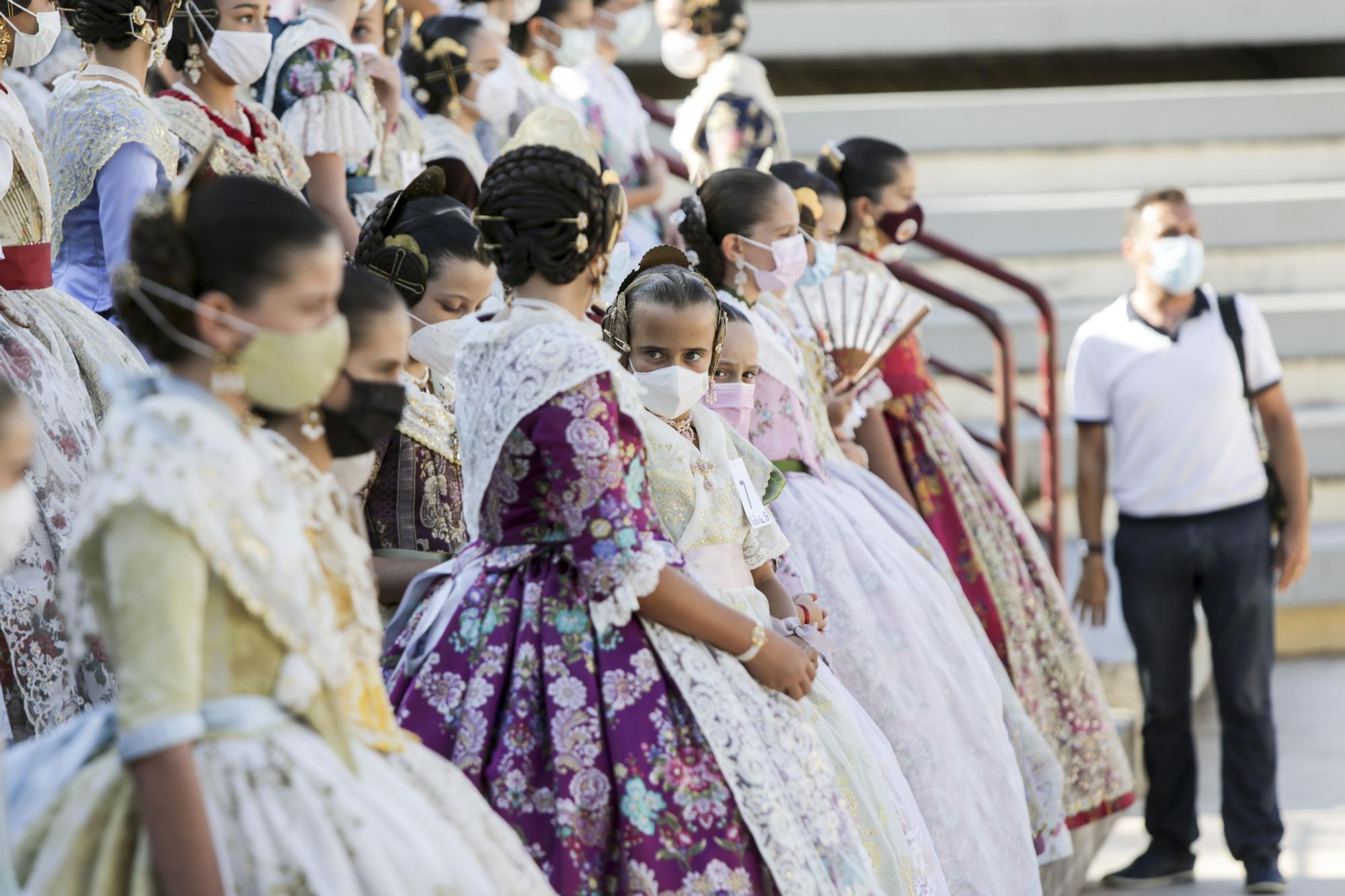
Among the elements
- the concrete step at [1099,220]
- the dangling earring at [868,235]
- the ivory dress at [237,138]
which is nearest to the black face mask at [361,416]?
the ivory dress at [237,138]

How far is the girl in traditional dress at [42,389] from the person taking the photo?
2.38 meters

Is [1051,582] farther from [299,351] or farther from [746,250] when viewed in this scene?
[299,351]

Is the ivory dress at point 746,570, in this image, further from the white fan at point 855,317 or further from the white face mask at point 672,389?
the white fan at point 855,317

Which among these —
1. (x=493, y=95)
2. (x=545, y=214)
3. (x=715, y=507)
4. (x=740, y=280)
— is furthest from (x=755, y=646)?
(x=493, y=95)

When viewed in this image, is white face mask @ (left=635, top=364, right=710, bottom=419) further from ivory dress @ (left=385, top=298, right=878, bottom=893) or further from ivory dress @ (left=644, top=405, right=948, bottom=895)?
ivory dress @ (left=385, top=298, right=878, bottom=893)

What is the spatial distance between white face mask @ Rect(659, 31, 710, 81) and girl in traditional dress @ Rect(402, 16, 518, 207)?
5.33 ft

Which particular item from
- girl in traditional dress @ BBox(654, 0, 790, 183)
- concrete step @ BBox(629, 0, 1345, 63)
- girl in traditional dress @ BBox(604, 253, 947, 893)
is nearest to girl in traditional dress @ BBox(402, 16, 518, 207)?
girl in traditional dress @ BBox(654, 0, 790, 183)

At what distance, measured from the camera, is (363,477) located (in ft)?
5.97

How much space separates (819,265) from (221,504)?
2446mm

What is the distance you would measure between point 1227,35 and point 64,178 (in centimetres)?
852

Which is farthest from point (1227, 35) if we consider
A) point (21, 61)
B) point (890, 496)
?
point (21, 61)

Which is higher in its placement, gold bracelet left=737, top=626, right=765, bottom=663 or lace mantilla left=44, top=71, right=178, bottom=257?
lace mantilla left=44, top=71, right=178, bottom=257

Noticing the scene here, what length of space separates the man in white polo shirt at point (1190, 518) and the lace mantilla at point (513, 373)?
2.79 metres

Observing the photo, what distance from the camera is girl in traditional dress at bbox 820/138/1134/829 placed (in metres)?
4.11
